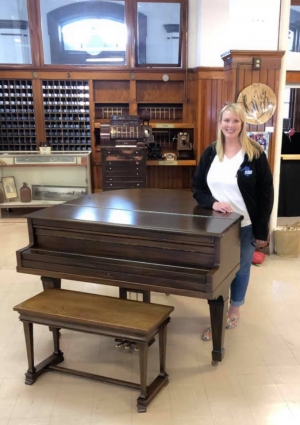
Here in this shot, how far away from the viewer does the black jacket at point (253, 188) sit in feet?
8.48

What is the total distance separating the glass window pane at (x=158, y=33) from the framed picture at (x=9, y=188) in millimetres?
2677

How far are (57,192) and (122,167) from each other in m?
1.14

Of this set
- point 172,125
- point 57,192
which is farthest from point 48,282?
point 172,125

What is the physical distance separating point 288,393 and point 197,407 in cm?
53

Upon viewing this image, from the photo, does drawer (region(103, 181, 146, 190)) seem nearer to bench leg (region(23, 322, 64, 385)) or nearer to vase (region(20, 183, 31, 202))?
vase (region(20, 183, 31, 202))

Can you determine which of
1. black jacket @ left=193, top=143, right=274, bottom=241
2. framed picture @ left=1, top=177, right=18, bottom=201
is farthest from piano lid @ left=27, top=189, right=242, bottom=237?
framed picture @ left=1, top=177, right=18, bottom=201

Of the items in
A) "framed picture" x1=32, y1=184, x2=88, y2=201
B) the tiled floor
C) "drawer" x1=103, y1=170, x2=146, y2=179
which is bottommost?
the tiled floor

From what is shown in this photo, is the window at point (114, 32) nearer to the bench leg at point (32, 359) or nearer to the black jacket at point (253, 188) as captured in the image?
the black jacket at point (253, 188)

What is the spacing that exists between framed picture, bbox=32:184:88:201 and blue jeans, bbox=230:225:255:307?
12.0 feet

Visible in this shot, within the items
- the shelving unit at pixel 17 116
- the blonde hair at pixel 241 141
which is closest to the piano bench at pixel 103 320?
the blonde hair at pixel 241 141

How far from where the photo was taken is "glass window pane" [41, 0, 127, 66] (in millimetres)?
6277

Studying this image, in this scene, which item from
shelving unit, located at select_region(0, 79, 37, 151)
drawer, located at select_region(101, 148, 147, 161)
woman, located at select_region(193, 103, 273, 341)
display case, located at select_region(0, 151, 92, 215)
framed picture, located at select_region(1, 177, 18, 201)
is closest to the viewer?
woman, located at select_region(193, 103, 273, 341)

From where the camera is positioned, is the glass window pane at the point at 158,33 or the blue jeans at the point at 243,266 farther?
the glass window pane at the point at 158,33

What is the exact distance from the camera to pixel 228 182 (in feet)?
8.66
